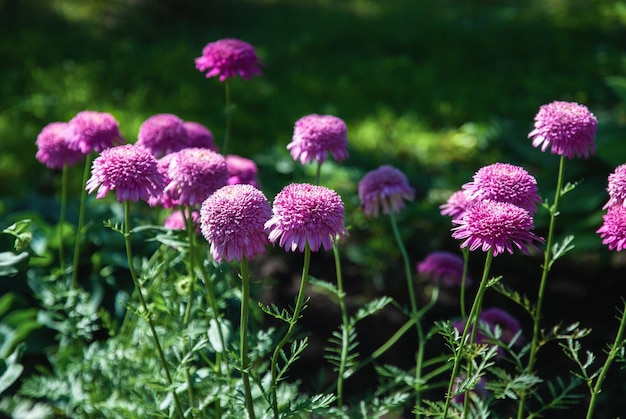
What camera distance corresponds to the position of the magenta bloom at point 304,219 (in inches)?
49.6

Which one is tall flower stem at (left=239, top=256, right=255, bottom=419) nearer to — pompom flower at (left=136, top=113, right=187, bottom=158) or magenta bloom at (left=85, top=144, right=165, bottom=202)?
magenta bloom at (left=85, top=144, right=165, bottom=202)

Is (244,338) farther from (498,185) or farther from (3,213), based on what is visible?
(3,213)

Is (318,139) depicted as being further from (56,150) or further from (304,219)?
(56,150)

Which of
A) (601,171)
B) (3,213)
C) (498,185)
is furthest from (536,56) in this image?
(498,185)

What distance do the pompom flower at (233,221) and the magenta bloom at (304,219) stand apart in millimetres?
42

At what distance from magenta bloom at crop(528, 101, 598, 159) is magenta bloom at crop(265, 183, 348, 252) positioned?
0.54 metres

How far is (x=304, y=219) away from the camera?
4.13ft

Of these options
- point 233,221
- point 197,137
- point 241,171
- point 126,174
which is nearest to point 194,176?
point 126,174

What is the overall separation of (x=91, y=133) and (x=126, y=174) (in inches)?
17.4

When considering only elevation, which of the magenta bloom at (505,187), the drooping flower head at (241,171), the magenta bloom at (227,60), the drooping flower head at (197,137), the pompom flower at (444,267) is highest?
the magenta bloom at (227,60)

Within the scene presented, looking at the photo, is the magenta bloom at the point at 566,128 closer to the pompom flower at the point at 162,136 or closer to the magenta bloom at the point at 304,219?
the magenta bloom at the point at 304,219

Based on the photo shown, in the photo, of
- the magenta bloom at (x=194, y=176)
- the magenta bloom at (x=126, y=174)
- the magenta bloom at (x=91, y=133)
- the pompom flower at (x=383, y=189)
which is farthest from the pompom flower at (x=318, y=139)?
the magenta bloom at (x=91, y=133)

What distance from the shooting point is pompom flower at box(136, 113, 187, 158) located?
5.95 ft

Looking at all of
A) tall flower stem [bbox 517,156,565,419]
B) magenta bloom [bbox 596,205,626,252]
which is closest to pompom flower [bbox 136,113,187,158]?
tall flower stem [bbox 517,156,565,419]
